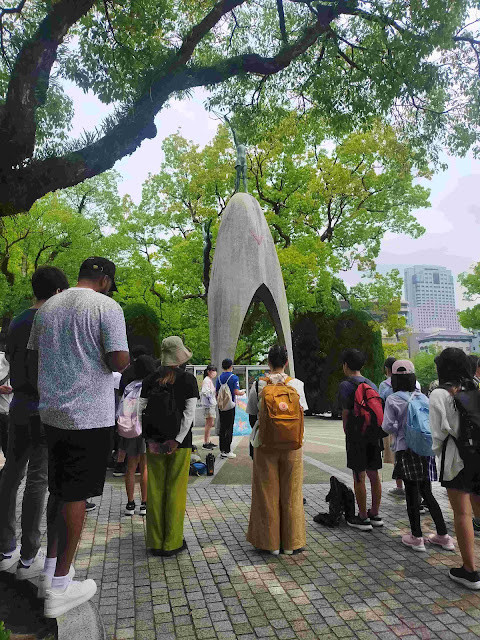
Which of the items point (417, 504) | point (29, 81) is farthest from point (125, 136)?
point (417, 504)

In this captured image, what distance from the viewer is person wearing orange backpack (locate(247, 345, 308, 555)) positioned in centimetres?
385

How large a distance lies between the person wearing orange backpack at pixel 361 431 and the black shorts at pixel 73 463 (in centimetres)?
274

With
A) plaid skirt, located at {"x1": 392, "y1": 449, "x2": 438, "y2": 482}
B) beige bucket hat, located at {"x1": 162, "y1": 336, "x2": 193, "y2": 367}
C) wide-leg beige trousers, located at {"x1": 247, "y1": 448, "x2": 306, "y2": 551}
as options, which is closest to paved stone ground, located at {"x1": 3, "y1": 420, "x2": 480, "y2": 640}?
wide-leg beige trousers, located at {"x1": 247, "y1": 448, "x2": 306, "y2": 551}

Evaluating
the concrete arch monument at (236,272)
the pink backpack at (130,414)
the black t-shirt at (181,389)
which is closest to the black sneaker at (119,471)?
the pink backpack at (130,414)

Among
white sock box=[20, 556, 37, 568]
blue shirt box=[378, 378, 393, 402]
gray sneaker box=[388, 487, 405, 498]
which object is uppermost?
blue shirt box=[378, 378, 393, 402]

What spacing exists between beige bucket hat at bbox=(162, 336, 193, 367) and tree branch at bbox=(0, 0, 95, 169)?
2.34 m

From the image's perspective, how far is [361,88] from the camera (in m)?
7.30

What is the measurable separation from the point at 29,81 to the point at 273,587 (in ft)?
16.1

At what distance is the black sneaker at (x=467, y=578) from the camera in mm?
3201

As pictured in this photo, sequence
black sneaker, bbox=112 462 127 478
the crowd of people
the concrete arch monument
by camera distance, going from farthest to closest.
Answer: the concrete arch monument
black sneaker, bbox=112 462 127 478
the crowd of people

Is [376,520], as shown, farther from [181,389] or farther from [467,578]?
[181,389]

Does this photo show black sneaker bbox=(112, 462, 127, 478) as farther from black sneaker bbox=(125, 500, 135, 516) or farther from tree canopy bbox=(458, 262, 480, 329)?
tree canopy bbox=(458, 262, 480, 329)

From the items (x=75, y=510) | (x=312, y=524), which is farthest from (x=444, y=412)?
(x=75, y=510)

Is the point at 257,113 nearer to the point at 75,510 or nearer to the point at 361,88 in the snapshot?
the point at 361,88
